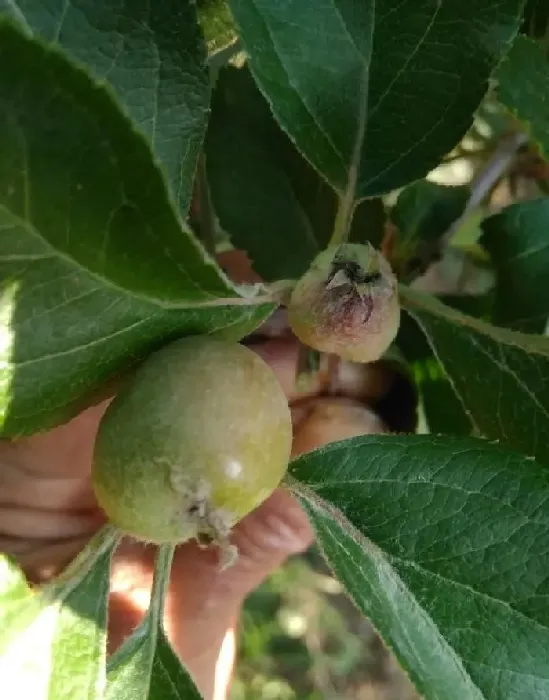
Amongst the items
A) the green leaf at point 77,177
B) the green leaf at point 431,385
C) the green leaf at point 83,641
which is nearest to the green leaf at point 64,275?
the green leaf at point 77,177

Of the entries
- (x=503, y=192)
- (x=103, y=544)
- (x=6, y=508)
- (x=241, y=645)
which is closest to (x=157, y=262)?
(x=103, y=544)

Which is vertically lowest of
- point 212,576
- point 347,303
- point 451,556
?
point 212,576

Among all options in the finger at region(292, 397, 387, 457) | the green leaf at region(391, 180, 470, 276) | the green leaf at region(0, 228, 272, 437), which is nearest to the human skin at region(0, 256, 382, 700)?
the finger at region(292, 397, 387, 457)

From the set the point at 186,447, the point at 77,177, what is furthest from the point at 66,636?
the point at 77,177

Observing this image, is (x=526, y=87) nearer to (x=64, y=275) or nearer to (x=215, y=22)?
(x=215, y=22)

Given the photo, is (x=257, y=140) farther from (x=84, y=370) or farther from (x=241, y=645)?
(x=241, y=645)

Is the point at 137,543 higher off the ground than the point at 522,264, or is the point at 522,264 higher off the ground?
the point at 522,264
